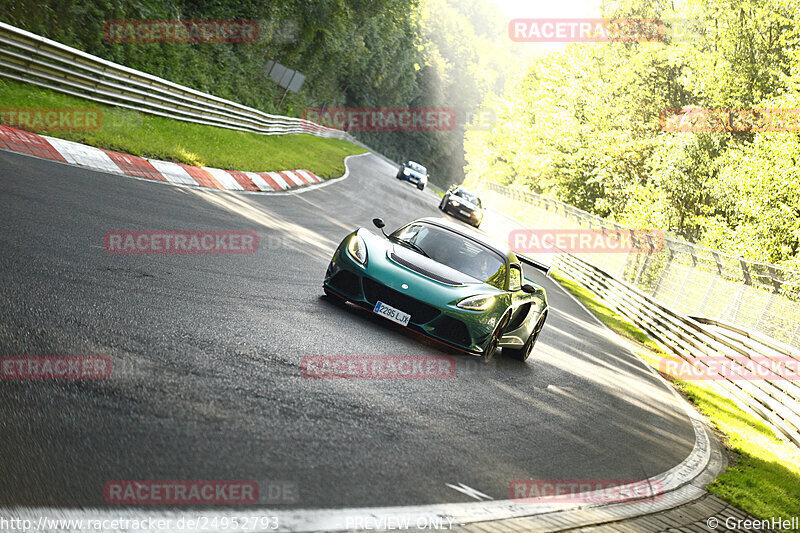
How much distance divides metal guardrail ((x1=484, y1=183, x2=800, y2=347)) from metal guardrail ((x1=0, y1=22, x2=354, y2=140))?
570 inches

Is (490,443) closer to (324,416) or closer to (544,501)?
(544,501)

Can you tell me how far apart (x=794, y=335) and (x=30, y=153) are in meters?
13.2

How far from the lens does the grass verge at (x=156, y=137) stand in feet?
44.5

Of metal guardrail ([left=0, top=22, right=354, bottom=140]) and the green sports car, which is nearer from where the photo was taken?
the green sports car

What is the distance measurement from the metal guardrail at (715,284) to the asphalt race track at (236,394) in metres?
4.75

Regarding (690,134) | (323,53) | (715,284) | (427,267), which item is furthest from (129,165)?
(323,53)

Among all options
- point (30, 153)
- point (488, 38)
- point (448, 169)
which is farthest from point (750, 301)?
point (488, 38)

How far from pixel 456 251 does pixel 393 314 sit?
64.5 inches

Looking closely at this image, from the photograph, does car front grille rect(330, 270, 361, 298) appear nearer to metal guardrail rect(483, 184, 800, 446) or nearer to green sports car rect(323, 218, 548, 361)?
green sports car rect(323, 218, 548, 361)

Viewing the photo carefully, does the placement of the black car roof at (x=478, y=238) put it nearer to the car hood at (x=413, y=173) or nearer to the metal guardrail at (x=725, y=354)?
the metal guardrail at (x=725, y=354)

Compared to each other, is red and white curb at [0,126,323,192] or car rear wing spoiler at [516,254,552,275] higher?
car rear wing spoiler at [516,254,552,275]

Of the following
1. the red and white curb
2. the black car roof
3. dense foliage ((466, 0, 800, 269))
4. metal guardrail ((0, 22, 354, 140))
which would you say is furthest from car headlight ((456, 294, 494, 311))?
dense foliage ((466, 0, 800, 269))

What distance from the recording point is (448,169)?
4648 inches

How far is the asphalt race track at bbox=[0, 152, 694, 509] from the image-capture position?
370 centimetres
